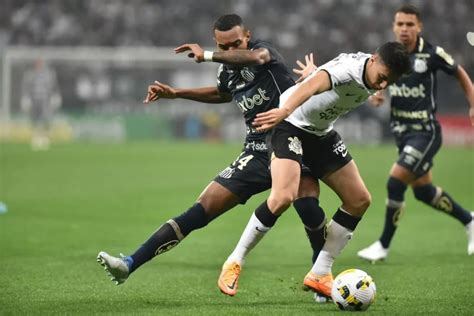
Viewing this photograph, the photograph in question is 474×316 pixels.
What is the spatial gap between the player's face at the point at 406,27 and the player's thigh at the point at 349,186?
330 cm

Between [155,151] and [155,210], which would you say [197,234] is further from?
[155,151]

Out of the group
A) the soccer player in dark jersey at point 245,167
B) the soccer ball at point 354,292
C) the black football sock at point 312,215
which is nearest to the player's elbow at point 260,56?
the soccer player in dark jersey at point 245,167

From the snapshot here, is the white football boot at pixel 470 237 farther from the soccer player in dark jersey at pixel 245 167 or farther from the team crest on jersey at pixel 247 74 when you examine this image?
the team crest on jersey at pixel 247 74

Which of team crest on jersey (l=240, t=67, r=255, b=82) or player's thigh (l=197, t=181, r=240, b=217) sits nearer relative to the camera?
player's thigh (l=197, t=181, r=240, b=217)

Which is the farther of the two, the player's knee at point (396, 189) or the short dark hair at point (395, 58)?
the player's knee at point (396, 189)

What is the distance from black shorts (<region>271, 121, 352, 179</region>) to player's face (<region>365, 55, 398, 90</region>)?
2.44 ft

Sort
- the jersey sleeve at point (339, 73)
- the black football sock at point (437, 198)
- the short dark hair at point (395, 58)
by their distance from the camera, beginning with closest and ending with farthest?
the short dark hair at point (395, 58) < the jersey sleeve at point (339, 73) < the black football sock at point (437, 198)

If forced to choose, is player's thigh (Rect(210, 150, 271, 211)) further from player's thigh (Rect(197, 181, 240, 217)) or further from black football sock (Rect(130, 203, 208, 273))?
black football sock (Rect(130, 203, 208, 273))

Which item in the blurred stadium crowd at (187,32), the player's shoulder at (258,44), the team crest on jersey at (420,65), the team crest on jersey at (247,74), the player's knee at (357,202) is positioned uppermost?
the player's shoulder at (258,44)

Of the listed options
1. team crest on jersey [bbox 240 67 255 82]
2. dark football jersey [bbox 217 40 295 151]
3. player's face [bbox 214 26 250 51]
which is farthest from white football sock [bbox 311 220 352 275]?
player's face [bbox 214 26 250 51]

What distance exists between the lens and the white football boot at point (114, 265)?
25.7 ft

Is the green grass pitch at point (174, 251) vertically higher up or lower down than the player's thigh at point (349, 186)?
lower down

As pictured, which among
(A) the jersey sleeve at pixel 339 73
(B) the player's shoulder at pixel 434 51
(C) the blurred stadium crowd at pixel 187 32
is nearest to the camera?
(A) the jersey sleeve at pixel 339 73

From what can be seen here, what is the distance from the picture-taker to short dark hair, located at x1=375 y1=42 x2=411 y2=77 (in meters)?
7.65
